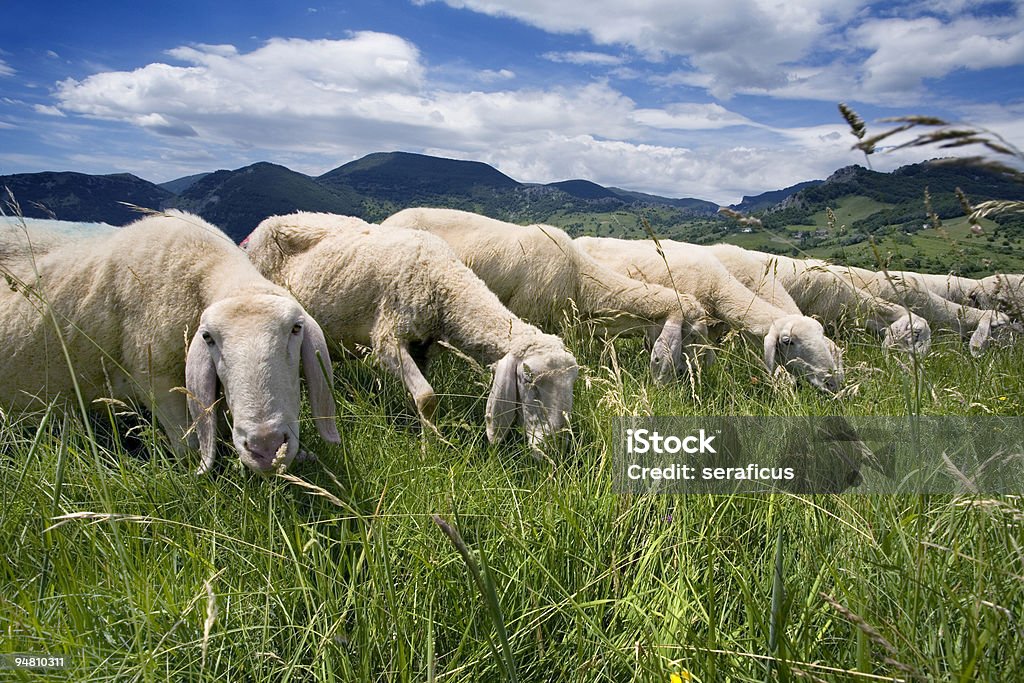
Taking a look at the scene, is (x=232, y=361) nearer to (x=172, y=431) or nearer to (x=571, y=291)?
(x=172, y=431)

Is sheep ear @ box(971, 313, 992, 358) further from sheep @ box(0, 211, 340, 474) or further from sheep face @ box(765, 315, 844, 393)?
sheep @ box(0, 211, 340, 474)

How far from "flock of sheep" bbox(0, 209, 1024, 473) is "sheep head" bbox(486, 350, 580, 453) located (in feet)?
0.04

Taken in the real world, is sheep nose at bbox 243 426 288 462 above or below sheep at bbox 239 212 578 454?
below

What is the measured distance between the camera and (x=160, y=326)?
141 inches

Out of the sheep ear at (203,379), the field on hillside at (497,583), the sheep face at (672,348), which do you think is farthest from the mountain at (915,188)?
the sheep ear at (203,379)

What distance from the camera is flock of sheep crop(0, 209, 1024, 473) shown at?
3043 millimetres

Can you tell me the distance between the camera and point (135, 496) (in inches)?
97.0

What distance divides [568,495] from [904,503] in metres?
1.32

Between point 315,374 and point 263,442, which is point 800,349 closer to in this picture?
point 315,374

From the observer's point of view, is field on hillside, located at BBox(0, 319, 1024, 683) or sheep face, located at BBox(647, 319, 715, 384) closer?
field on hillside, located at BBox(0, 319, 1024, 683)

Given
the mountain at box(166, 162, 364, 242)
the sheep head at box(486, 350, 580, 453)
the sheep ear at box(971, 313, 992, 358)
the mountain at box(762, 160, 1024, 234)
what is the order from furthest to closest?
the mountain at box(166, 162, 364, 242), the sheep ear at box(971, 313, 992, 358), the sheep head at box(486, 350, 580, 453), the mountain at box(762, 160, 1024, 234)

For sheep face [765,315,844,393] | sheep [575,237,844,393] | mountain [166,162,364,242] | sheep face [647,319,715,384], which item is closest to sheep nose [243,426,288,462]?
sheep [575,237,844,393]

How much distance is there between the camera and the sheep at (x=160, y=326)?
121 inches

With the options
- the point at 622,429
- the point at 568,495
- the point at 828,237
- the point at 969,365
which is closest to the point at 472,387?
the point at 622,429
